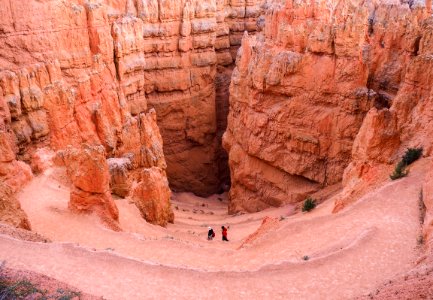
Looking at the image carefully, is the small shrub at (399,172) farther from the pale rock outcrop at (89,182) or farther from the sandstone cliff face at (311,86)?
the pale rock outcrop at (89,182)

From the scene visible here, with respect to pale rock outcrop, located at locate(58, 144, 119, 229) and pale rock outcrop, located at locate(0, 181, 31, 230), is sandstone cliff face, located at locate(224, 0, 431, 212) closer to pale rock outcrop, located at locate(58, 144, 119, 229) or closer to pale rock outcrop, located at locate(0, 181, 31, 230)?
pale rock outcrop, located at locate(58, 144, 119, 229)

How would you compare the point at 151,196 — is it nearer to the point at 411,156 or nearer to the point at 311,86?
the point at 311,86

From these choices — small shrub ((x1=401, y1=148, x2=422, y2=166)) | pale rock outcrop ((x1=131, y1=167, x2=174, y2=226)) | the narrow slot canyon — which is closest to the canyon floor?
the narrow slot canyon

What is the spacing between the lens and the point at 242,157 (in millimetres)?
27328

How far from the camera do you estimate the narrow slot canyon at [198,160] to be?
10.6m

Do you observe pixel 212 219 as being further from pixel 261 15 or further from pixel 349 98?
pixel 261 15

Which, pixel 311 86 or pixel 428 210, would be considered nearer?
pixel 428 210

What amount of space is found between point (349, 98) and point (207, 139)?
1574 centimetres

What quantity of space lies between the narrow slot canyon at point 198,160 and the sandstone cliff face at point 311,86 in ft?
0.26

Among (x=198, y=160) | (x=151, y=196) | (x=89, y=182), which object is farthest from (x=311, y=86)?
(x=198, y=160)

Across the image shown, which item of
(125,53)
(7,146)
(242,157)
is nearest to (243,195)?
(242,157)

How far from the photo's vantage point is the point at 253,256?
12875 millimetres

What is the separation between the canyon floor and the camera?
997 cm

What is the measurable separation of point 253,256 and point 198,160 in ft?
74.5
